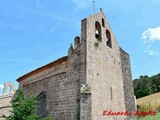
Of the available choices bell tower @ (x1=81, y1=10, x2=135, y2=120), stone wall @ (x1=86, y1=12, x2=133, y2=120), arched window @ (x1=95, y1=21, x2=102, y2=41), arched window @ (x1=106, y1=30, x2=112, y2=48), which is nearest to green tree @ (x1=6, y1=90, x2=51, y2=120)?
bell tower @ (x1=81, y1=10, x2=135, y2=120)

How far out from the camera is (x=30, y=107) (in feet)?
29.8

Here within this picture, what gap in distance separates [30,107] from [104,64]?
5.38 m

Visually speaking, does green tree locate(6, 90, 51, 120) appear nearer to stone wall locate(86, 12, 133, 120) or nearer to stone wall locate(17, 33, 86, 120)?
stone wall locate(17, 33, 86, 120)

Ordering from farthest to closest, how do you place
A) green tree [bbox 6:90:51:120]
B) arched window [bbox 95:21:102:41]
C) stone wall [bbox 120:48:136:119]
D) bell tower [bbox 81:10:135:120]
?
stone wall [bbox 120:48:136:119], arched window [bbox 95:21:102:41], bell tower [bbox 81:10:135:120], green tree [bbox 6:90:51:120]

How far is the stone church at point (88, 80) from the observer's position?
988cm

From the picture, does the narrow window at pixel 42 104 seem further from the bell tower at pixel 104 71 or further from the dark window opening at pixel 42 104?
the bell tower at pixel 104 71

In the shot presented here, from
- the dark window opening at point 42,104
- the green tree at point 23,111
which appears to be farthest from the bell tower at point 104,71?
the dark window opening at point 42,104

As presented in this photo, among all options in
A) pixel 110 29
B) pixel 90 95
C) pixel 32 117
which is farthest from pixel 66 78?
pixel 110 29

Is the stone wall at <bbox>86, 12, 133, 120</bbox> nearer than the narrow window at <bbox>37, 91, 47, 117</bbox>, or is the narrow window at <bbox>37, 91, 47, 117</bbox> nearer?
the stone wall at <bbox>86, 12, 133, 120</bbox>

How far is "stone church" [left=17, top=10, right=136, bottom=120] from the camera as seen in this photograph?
9.88 m

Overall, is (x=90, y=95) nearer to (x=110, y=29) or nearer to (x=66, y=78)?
(x=66, y=78)

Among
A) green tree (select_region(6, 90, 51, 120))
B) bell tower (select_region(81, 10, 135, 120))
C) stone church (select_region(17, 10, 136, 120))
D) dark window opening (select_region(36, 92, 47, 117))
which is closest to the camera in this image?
green tree (select_region(6, 90, 51, 120))

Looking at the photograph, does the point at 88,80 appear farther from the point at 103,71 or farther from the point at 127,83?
the point at 127,83

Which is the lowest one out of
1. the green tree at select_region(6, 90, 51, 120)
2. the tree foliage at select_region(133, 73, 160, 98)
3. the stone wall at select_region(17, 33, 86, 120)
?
the green tree at select_region(6, 90, 51, 120)
